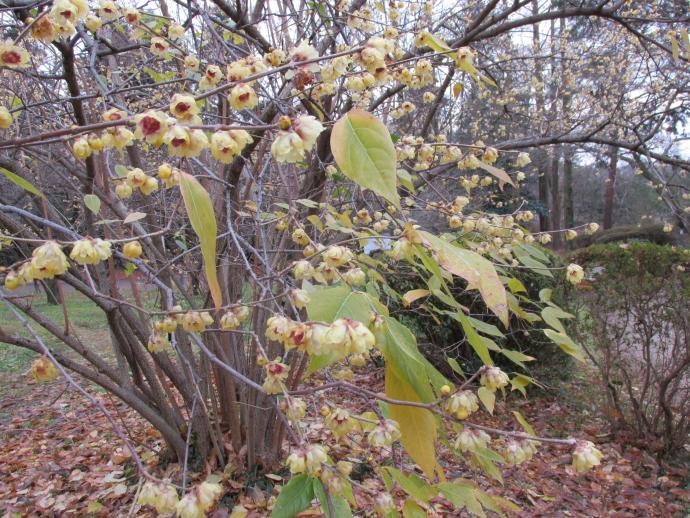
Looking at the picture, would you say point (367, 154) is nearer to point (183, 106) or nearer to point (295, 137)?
point (295, 137)

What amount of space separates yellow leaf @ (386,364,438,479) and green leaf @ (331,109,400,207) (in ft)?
1.16

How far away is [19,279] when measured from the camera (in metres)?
1.02

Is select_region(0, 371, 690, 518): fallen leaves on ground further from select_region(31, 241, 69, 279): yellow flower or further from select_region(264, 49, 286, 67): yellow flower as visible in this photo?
select_region(264, 49, 286, 67): yellow flower

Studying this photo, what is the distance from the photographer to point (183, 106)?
0.87m

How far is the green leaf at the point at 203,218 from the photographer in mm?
634

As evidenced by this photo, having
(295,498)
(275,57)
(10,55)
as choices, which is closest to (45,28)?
(10,55)

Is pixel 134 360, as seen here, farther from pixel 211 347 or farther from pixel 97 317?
pixel 97 317

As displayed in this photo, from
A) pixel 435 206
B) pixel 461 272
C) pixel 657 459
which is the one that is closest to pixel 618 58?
pixel 657 459

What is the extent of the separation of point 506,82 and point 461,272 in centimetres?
736

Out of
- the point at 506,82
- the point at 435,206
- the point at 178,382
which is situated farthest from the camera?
the point at 506,82

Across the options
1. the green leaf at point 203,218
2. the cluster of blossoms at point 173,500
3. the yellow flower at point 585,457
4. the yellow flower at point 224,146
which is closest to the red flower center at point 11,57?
the yellow flower at point 224,146

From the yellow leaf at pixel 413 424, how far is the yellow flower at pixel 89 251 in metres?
0.71

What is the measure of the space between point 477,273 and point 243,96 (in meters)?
0.64

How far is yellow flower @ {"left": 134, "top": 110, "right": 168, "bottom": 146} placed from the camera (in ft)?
2.68
